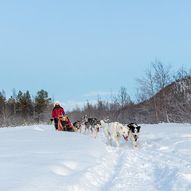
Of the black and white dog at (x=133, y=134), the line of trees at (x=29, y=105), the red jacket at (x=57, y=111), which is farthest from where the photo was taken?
the line of trees at (x=29, y=105)

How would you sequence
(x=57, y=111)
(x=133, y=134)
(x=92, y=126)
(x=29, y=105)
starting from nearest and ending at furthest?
(x=133, y=134) → (x=92, y=126) → (x=57, y=111) → (x=29, y=105)

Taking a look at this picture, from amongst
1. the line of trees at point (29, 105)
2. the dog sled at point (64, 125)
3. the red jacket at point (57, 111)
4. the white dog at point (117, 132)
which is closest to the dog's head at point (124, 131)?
the white dog at point (117, 132)

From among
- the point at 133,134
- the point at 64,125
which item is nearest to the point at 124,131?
the point at 133,134

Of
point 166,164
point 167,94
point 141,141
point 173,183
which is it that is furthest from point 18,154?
point 167,94

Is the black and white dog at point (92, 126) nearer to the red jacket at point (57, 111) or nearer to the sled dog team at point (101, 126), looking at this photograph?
the sled dog team at point (101, 126)

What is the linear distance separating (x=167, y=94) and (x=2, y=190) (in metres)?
33.8

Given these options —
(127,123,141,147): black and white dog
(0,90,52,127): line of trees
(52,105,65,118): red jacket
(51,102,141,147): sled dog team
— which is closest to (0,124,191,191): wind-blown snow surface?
(127,123,141,147): black and white dog

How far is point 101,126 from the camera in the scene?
1669cm

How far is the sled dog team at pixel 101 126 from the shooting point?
Answer: 45.6ft

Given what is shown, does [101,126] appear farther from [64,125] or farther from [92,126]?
[64,125]

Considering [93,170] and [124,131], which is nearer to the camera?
[93,170]

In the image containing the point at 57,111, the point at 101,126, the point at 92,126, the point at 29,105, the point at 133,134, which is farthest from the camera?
the point at 29,105

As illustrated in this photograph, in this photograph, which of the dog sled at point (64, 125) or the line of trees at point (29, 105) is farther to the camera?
the line of trees at point (29, 105)

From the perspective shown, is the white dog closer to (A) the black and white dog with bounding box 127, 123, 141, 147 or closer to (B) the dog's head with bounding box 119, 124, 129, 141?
(B) the dog's head with bounding box 119, 124, 129, 141
